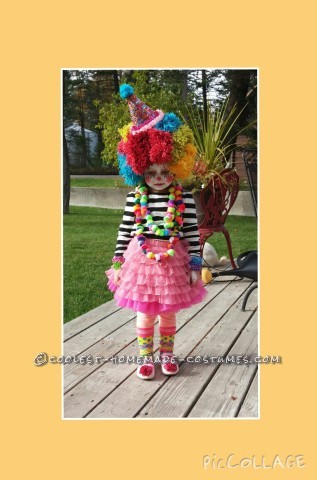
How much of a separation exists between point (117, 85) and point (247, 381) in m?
1.63

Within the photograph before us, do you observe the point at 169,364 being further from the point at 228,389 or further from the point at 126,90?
the point at 126,90

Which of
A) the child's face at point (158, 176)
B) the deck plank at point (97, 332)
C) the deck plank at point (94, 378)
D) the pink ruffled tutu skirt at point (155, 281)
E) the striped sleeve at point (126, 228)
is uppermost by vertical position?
the child's face at point (158, 176)

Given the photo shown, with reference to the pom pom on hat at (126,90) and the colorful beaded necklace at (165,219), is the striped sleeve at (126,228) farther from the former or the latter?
the pom pom on hat at (126,90)

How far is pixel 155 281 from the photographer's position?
2271 mm

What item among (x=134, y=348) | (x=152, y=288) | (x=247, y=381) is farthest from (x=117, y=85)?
(x=247, y=381)

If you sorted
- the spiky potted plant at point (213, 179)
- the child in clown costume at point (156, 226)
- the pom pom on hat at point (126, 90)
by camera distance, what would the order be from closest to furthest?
1. the pom pom on hat at point (126, 90)
2. the child in clown costume at point (156, 226)
3. the spiky potted plant at point (213, 179)

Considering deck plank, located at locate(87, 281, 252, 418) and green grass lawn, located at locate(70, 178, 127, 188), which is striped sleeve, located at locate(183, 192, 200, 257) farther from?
green grass lawn, located at locate(70, 178, 127, 188)

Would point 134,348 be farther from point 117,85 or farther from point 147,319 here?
point 117,85

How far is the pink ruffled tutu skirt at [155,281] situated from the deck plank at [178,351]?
359 millimetres

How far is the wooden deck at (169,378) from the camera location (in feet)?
6.96

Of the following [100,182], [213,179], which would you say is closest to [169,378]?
[100,182]

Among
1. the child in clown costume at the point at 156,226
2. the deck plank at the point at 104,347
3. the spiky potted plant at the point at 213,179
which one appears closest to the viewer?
the child in clown costume at the point at 156,226

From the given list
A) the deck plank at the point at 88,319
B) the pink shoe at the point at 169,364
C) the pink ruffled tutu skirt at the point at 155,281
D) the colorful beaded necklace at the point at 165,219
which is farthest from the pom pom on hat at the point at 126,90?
the deck plank at the point at 88,319

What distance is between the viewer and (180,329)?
2982 mm
